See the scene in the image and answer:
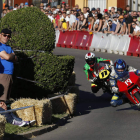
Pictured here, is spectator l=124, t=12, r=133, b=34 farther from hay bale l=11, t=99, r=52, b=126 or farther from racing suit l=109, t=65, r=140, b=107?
hay bale l=11, t=99, r=52, b=126

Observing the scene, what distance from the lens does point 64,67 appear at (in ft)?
33.3

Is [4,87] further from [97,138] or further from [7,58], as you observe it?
[97,138]

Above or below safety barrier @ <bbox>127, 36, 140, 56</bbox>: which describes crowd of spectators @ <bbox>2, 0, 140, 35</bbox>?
above

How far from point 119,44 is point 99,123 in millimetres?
13070

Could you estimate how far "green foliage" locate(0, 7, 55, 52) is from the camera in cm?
1011

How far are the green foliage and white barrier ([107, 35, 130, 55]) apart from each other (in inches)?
451

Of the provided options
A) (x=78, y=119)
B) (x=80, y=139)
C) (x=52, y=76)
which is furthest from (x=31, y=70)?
(x=80, y=139)

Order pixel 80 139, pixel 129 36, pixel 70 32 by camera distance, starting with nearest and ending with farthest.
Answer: pixel 80 139, pixel 129 36, pixel 70 32

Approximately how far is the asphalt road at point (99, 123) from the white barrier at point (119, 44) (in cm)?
851

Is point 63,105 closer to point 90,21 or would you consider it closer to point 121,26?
point 121,26

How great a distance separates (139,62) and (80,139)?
11.5m

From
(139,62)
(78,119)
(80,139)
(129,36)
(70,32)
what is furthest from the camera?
(70,32)

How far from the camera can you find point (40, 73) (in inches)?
389

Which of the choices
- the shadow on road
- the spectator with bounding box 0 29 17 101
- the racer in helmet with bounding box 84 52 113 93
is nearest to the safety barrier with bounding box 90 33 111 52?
the shadow on road
